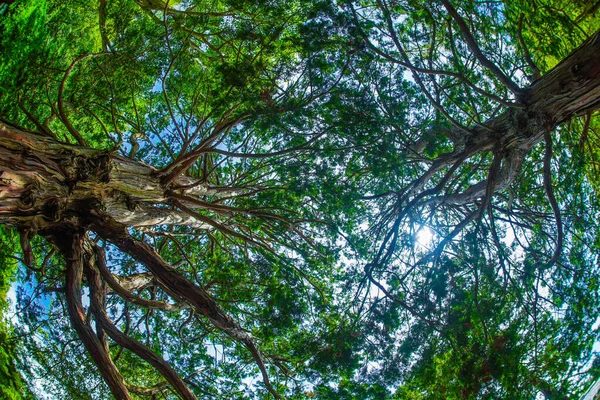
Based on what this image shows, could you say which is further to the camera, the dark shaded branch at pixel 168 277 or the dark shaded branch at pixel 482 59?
the dark shaded branch at pixel 168 277

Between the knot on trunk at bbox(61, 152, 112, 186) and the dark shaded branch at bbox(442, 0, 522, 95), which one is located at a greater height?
the knot on trunk at bbox(61, 152, 112, 186)

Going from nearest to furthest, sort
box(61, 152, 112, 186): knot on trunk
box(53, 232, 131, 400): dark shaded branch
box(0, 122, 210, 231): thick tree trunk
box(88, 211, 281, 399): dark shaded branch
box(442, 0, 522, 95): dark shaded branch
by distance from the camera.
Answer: box(0, 122, 210, 231): thick tree trunk, box(442, 0, 522, 95): dark shaded branch, box(61, 152, 112, 186): knot on trunk, box(53, 232, 131, 400): dark shaded branch, box(88, 211, 281, 399): dark shaded branch

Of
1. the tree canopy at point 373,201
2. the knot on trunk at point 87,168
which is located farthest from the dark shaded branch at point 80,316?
the knot on trunk at point 87,168

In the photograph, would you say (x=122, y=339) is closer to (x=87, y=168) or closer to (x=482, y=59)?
(x=87, y=168)

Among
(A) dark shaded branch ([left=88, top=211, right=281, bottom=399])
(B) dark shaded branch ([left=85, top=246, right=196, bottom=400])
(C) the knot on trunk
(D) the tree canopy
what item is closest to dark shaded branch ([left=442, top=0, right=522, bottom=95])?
(D) the tree canopy

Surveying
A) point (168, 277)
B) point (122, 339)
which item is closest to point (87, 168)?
point (168, 277)

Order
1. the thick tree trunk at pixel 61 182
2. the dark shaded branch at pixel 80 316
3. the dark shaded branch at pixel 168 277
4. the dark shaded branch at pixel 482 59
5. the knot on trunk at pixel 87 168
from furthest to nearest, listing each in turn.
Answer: the dark shaded branch at pixel 168 277
the dark shaded branch at pixel 80 316
the knot on trunk at pixel 87 168
the dark shaded branch at pixel 482 59
the thick tree trunk at pixel 61 182

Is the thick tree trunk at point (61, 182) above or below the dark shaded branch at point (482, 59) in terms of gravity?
above

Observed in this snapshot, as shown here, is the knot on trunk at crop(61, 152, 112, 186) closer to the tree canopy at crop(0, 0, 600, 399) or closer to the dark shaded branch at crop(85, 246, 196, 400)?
the tree canopy at crop(0, 0, 600, 399)

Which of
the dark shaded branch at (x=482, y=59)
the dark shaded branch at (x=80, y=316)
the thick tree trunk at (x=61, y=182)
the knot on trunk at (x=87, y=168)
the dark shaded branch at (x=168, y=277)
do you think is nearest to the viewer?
the thick tree trunk at (x=61, y=182)

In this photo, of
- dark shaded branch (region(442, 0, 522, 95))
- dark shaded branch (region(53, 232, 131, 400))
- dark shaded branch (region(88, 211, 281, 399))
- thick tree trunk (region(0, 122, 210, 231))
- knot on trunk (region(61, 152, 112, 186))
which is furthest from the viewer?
dark shaded branch (region(88, 211, 281, 399))

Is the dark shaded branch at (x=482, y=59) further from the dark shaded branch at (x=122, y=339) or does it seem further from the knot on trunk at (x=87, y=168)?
the dark shaded branch at (x=122, y=339)

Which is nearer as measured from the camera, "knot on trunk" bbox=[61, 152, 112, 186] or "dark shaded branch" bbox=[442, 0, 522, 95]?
"dark shaded branch" bbox=[442, 0, 522, 95]

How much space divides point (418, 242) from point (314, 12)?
3.00 m
